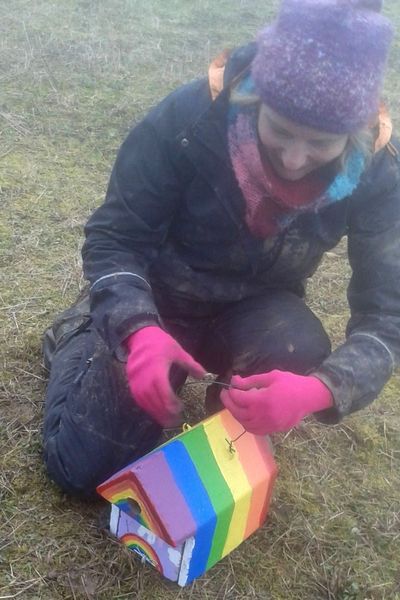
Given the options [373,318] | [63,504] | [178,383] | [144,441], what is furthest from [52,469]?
[373,318]

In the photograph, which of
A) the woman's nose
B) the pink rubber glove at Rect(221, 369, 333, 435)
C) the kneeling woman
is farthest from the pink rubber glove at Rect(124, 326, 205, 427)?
the woman's nose

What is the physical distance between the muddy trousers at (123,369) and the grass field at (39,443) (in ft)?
0.32

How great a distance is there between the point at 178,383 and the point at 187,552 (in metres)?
0.55

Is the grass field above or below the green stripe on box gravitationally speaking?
below

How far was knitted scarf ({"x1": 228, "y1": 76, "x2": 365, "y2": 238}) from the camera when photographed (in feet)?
5.68

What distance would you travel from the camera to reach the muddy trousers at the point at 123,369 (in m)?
1.96

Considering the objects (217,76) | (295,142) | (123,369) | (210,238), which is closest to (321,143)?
(295,142)

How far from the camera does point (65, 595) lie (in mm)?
1714

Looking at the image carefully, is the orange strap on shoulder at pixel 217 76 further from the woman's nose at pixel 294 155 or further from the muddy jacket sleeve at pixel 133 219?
the woman's nose at pixel 294 155

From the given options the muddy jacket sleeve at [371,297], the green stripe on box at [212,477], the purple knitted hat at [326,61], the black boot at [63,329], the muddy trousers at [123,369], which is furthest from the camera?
the black boot at [63,329]

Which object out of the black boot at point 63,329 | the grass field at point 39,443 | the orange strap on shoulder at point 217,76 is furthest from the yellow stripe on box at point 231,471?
the orange strap on shoulder at point 217,76

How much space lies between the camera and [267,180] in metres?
1.76

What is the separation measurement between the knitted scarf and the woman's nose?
101mm

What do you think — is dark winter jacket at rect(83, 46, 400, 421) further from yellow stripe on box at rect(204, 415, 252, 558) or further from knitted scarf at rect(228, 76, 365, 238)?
yellow stripe on box at rect(204, 415, 252, 558)
